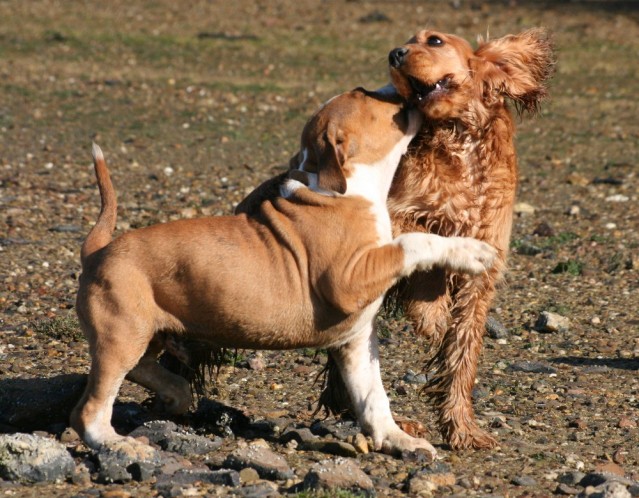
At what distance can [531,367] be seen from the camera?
751 centimetres

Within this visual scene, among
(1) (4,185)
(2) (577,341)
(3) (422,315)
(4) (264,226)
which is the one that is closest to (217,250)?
(4) (264,226)

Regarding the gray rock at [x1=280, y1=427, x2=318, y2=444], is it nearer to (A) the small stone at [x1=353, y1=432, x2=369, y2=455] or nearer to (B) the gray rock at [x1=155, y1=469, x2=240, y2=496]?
(A) the small stone at [x1=353, y1=432, x2=369, y2=455]

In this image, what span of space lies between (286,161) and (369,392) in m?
7.48

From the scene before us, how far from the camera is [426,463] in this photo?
5.81 metres

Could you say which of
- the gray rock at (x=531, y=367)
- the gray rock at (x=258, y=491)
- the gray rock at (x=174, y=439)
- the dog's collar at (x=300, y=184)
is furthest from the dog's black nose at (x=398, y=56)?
the gray rock at (x=531, y=367)

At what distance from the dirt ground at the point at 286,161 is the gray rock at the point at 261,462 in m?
0.24

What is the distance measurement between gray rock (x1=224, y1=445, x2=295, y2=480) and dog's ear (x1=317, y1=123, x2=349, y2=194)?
4.18ft

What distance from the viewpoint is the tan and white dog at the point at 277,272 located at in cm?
552

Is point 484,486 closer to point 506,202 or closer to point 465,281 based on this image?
point 465,281

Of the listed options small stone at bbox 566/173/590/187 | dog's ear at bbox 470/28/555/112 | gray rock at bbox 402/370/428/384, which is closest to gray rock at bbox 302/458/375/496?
gray rock at bbox 402/370/428/384

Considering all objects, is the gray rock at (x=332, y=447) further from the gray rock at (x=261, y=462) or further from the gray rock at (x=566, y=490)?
the gray rock at (x=566, y=490)

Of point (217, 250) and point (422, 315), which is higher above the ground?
point (217, 250)

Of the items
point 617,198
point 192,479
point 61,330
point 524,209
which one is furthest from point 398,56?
point 617,198

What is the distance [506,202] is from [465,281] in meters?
0.48
